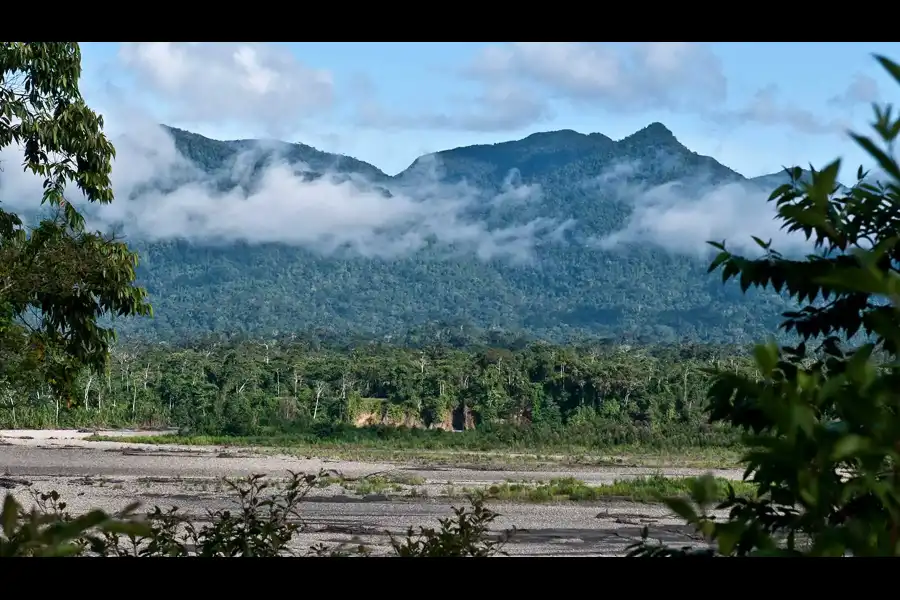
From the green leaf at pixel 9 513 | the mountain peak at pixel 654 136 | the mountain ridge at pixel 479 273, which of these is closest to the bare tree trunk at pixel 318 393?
the mountain ridge at pixel 479 273

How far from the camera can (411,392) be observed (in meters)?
21.1

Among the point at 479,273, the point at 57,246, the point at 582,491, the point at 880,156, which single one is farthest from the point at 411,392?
the point at 880,156

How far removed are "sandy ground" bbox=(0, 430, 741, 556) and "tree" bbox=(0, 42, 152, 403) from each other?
17.1ft

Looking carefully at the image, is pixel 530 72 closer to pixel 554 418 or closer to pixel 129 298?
pixel 554 418

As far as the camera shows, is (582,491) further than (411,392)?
No

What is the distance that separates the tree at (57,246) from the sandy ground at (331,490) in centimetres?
522

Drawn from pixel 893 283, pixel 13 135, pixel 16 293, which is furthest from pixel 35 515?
pixel 13 135

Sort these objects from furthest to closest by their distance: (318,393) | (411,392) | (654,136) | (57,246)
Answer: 1. (654,136)
2. (318,393)
3. (411,392)
4. (57,246)

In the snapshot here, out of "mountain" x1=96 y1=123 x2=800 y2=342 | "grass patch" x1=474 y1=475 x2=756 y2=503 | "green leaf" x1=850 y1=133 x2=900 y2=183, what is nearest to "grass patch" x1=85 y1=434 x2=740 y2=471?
"grass patch" x1=474 y1=475 x2=756 y2=503

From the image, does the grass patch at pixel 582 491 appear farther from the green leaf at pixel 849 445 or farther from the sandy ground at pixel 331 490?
the green leaf at pixel 849 445

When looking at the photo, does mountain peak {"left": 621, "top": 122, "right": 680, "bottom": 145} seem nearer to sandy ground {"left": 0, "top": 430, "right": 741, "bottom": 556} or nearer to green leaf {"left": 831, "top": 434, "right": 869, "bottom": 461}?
sandy ground {"left": 0, "top": 430, "right": 741, "bottom": 556}

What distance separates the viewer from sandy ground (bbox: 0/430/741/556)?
38.8 ft

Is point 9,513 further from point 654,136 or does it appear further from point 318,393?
point 654,136

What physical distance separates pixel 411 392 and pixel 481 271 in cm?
1964
